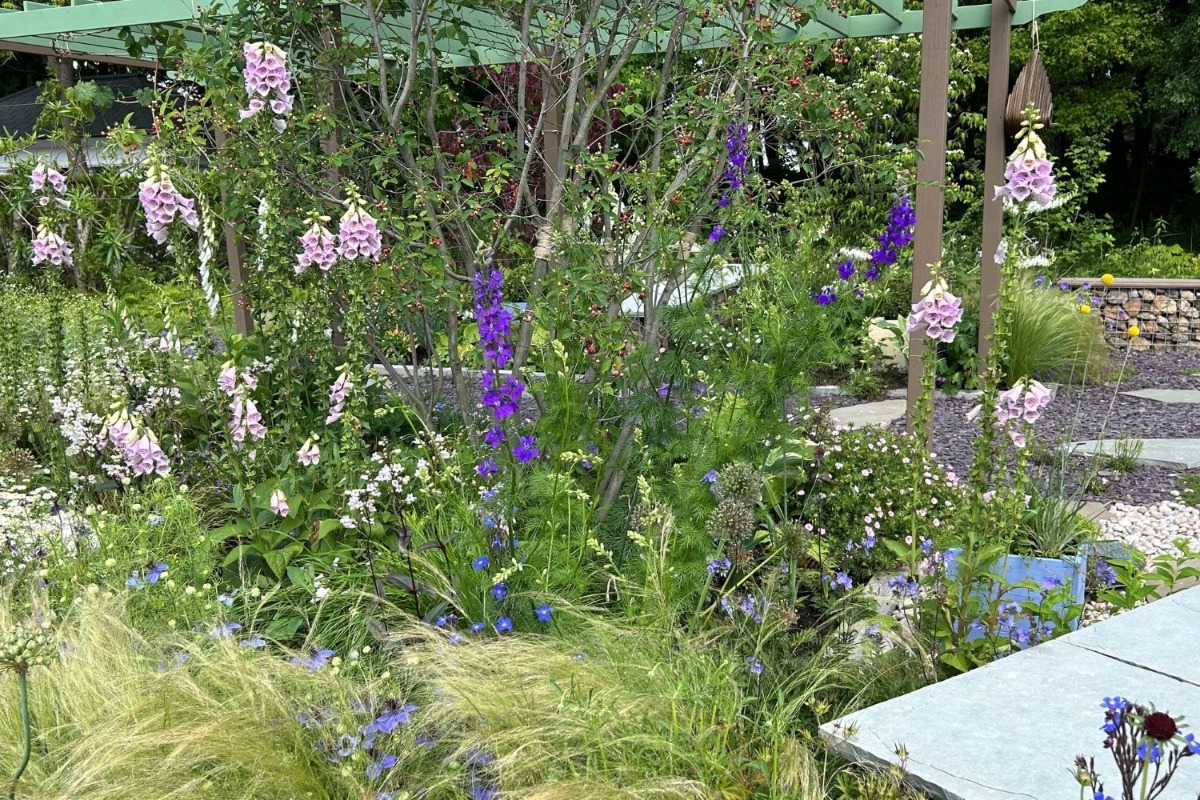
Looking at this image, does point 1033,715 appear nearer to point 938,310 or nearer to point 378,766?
point 938,310

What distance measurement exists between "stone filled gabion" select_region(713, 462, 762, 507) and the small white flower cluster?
6.14 ft

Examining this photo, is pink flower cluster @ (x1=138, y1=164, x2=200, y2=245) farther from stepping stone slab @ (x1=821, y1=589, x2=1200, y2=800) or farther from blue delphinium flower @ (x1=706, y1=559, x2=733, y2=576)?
stepping stone slab @ (x1=821, y1=589, x2=1200, y2=800)

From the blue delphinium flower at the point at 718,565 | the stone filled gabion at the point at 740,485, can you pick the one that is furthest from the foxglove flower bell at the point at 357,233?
the blue delphinium flower at the point at 718,565

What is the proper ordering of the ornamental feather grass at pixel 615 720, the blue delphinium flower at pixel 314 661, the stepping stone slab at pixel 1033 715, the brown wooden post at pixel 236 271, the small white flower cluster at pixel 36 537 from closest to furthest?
the stepping stone slab at pixel 1033 715, the ornamental feather grass at pixel 615 720, the blue delphinium flower at pixel 314 661, the small white flower cluster at pixel 36 537, the brown wooden post at pixel 236 271

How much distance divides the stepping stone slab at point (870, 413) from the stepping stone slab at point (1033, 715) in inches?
121

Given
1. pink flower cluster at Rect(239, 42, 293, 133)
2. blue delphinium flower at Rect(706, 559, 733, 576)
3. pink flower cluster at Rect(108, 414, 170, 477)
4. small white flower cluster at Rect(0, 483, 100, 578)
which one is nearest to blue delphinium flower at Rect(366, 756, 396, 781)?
blue delphinium flower at Rect(706, 559, 733, 576)

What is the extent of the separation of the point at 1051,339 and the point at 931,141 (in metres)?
2.40

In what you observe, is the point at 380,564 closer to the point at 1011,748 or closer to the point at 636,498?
the point at 636,498

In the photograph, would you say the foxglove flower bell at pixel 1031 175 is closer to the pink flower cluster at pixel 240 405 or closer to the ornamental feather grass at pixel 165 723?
the ornamental feather grass at pixel 165 723

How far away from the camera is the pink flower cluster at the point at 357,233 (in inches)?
124

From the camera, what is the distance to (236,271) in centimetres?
511

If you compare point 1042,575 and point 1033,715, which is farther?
point 1042,575

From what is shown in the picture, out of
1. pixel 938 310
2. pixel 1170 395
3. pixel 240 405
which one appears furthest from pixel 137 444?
pixel 1170 395

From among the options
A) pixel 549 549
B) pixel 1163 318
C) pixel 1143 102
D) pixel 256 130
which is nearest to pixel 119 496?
pixel 256 130
